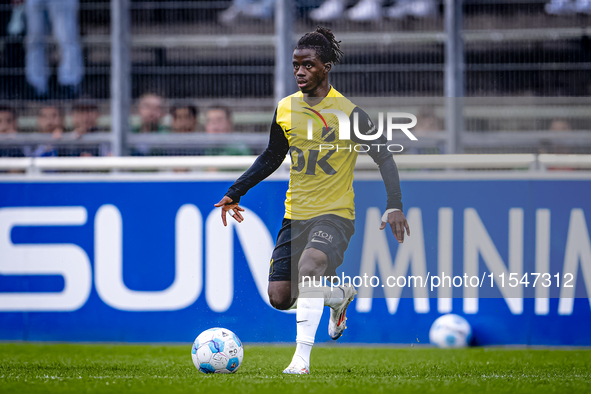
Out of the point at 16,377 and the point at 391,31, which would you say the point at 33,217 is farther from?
the point at 391,31

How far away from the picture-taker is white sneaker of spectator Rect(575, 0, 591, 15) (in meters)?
6.14

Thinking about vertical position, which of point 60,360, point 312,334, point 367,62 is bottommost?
point 60,360

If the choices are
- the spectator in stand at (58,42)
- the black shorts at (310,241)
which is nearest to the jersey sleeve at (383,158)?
the black shorts at (310,241)

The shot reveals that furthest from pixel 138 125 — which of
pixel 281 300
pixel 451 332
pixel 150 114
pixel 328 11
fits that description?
pixel 451 332

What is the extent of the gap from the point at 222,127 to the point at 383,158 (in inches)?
63.9

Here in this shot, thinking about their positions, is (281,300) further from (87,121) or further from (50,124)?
(50,124)

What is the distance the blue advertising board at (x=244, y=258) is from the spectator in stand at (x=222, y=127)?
35 cm

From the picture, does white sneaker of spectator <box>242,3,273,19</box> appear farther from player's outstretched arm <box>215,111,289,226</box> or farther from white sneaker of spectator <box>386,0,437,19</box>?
player's outstretched arm <box>215,111,289,226</box>

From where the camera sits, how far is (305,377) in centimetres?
418

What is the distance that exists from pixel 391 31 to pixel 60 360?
11.7ft

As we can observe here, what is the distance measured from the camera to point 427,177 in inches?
226

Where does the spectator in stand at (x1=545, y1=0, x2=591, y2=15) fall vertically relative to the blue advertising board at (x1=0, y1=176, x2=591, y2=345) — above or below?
above

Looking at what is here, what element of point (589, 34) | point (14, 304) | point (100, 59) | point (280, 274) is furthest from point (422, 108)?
point (14, 304)

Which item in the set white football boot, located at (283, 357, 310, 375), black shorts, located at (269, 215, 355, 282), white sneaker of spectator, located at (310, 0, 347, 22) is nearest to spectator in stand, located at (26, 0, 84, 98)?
white sneaker of spectator, located at (310, 0, 347, 22)
